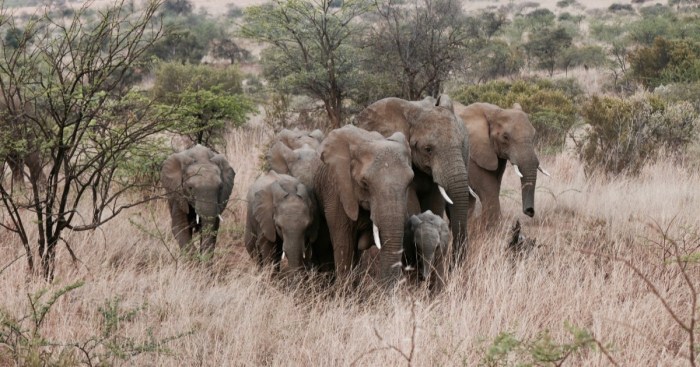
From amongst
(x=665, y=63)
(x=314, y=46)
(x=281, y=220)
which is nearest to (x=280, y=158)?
(x=281, y=220)

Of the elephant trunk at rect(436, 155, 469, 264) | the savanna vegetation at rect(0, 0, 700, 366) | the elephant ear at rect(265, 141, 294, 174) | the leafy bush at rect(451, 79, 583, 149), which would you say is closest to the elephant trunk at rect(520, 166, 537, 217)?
the savanna vegetation at rect(0, 0, 700, 366)

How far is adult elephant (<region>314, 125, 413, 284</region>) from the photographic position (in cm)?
580

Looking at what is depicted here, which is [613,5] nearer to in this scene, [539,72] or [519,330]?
[539,72]

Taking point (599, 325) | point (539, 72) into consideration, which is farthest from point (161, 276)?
point (539, 72)

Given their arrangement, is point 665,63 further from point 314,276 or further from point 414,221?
point 314,276

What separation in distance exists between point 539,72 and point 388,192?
26.6 metres

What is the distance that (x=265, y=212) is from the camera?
6.89 m

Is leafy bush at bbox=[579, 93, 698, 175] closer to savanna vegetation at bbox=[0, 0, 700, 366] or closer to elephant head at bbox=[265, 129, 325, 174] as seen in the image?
savanna vegetation at bbox=[0, 0, 700, 366]

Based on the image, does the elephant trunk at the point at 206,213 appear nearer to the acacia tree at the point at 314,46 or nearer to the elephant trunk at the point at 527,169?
the elephant trunk at the point at 527,169

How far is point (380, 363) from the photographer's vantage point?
4.42 m

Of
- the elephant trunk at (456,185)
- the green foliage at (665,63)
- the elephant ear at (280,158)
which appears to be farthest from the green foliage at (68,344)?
the green foliage at (665,63)

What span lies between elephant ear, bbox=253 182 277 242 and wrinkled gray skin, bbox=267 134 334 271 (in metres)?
0.40

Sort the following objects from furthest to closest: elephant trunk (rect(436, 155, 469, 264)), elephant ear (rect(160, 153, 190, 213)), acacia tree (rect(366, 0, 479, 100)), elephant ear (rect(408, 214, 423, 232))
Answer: acacia tree (rect(366, 0, 479, 100)), elephant ear (rect(160, 153, 190, 213)), elephant trunk (rect(436, 155, 469, 264)), elephant ear (rect(408, 214, 423, 232))

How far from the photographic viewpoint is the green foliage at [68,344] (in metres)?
4.36
